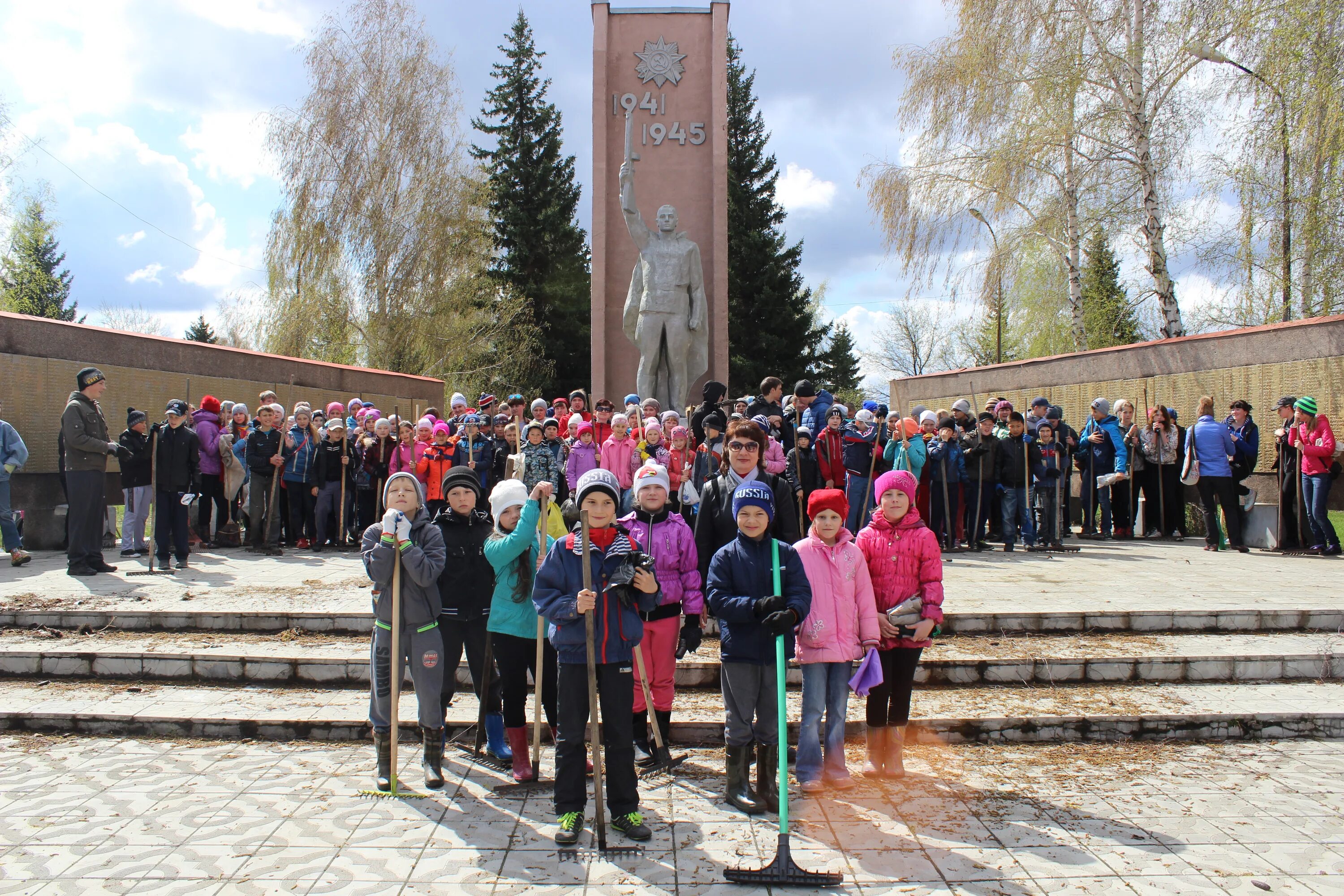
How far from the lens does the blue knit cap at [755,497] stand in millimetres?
4180

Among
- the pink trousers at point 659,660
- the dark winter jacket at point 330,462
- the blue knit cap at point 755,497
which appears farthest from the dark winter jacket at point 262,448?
the blue knit cap at point 755,497

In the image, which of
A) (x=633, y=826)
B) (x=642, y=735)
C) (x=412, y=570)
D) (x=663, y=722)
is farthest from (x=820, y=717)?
(x=412, y=570)

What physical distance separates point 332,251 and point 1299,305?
22.5m

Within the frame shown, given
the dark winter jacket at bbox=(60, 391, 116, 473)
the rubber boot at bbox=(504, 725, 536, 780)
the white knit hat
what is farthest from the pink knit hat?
the dark winter jacket at bbox=(60, 391, 116, 473)

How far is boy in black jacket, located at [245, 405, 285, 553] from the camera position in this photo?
33.1 ft

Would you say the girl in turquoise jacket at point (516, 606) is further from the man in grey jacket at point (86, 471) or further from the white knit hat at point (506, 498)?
the man in grey jacket at point (86, 471)

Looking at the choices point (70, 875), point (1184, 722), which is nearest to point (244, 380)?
point (70, 875)

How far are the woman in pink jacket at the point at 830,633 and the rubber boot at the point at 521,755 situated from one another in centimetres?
143

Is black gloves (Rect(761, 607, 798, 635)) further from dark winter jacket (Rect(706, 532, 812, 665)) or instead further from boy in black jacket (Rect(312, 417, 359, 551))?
boy in black jacket (Rect(312, 417, 359, 551))

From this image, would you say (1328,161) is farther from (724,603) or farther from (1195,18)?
(724,603)

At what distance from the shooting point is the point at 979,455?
1026 cm

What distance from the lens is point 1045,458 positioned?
34.5 ft

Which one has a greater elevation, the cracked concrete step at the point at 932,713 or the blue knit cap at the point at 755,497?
the blue knit cap at the point at 755,497

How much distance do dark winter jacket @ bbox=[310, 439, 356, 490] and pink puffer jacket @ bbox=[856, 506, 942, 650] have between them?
7.69 meters
